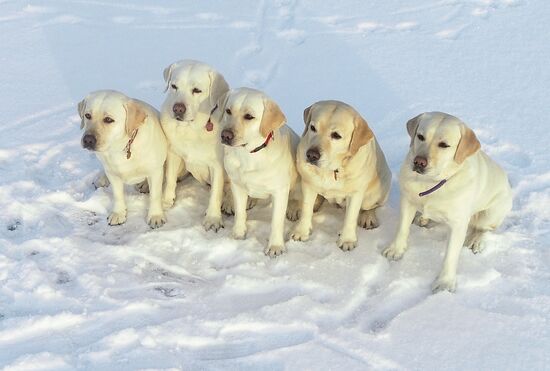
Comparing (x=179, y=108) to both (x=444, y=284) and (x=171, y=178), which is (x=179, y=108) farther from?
(x=444, y=284)

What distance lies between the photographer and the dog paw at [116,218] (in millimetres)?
5387

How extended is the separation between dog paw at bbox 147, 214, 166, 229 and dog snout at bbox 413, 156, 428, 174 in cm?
233

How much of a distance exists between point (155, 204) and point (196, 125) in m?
0.88

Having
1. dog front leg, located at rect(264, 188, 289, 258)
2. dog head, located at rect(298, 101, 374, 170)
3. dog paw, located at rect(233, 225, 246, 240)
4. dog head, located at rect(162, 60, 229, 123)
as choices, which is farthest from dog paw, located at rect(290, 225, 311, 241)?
dog head, located at rect(162, 60, 229, 123)

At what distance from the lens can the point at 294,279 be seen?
4.83 m

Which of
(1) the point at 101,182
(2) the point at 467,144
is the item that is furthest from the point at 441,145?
(1) the point at 101,182

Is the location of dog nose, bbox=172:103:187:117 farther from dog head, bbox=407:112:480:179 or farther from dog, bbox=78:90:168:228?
dog head, bbox=407:112:480:179

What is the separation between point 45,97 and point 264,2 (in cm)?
367

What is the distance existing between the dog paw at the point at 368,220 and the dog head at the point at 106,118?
213 cm

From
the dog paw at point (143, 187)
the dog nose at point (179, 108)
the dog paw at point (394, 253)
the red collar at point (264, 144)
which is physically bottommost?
the dog paw at point (143, 187)

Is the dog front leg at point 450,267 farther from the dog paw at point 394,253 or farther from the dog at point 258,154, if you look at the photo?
the dog at point 258,154

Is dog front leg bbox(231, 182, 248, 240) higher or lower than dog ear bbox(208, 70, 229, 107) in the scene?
lower

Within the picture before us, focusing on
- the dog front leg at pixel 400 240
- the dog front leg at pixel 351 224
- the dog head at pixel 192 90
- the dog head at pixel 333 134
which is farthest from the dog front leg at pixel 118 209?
the dog front leg at pixel 400 240

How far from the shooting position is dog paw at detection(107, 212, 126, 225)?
5387mm
